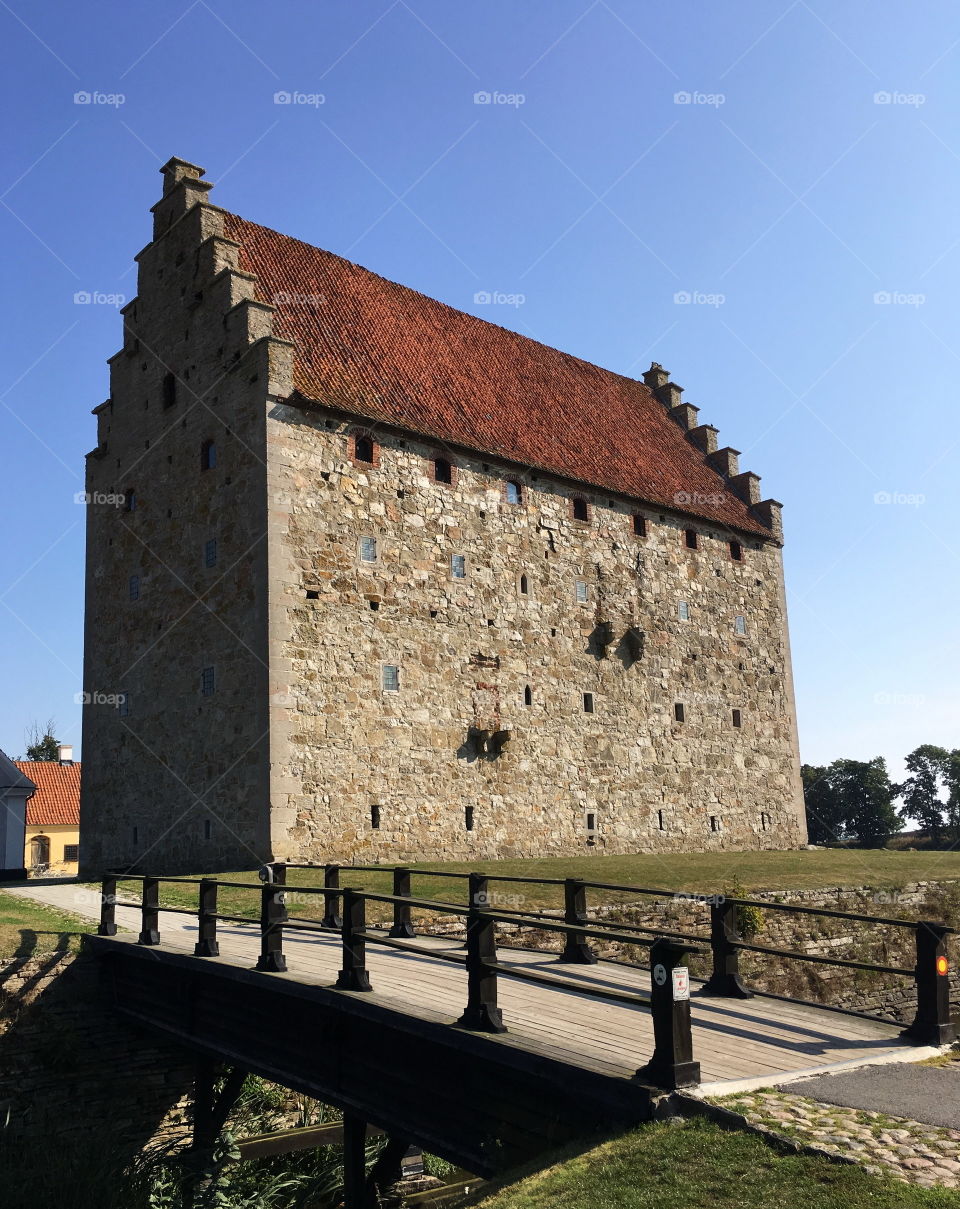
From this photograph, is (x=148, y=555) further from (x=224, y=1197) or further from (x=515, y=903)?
(x=224, y=1197)

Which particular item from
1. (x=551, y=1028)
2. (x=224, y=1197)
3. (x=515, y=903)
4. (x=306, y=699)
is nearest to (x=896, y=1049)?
(x=551, y=1028)

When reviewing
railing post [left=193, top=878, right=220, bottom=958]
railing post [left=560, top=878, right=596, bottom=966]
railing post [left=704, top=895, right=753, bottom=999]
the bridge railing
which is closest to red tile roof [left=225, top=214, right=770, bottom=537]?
railing post [left=193, top=878, right=220, bottom=958]

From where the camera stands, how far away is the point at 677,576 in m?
30.0

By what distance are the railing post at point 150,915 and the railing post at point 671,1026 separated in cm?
801

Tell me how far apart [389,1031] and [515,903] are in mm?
8347

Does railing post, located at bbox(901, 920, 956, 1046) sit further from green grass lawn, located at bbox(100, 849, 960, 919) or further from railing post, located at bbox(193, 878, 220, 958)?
railing post, located at bbox(193, 878, 220, 958)

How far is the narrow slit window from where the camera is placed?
22703 mm

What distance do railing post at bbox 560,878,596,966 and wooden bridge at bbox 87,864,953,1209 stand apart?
0.08 feet

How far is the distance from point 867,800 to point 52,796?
5148 cm

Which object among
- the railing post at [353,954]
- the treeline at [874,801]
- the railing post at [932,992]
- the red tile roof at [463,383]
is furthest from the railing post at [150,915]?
the treeline at [874,801]

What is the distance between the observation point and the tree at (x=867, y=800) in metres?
69.0

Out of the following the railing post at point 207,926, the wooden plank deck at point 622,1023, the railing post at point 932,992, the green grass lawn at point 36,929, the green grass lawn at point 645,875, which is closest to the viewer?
the wooden plank deck at point 622,1023

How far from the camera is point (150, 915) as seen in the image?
12812 millimetres

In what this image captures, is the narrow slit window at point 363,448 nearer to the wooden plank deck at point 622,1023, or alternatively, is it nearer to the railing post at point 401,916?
the railing post at point 401,916
